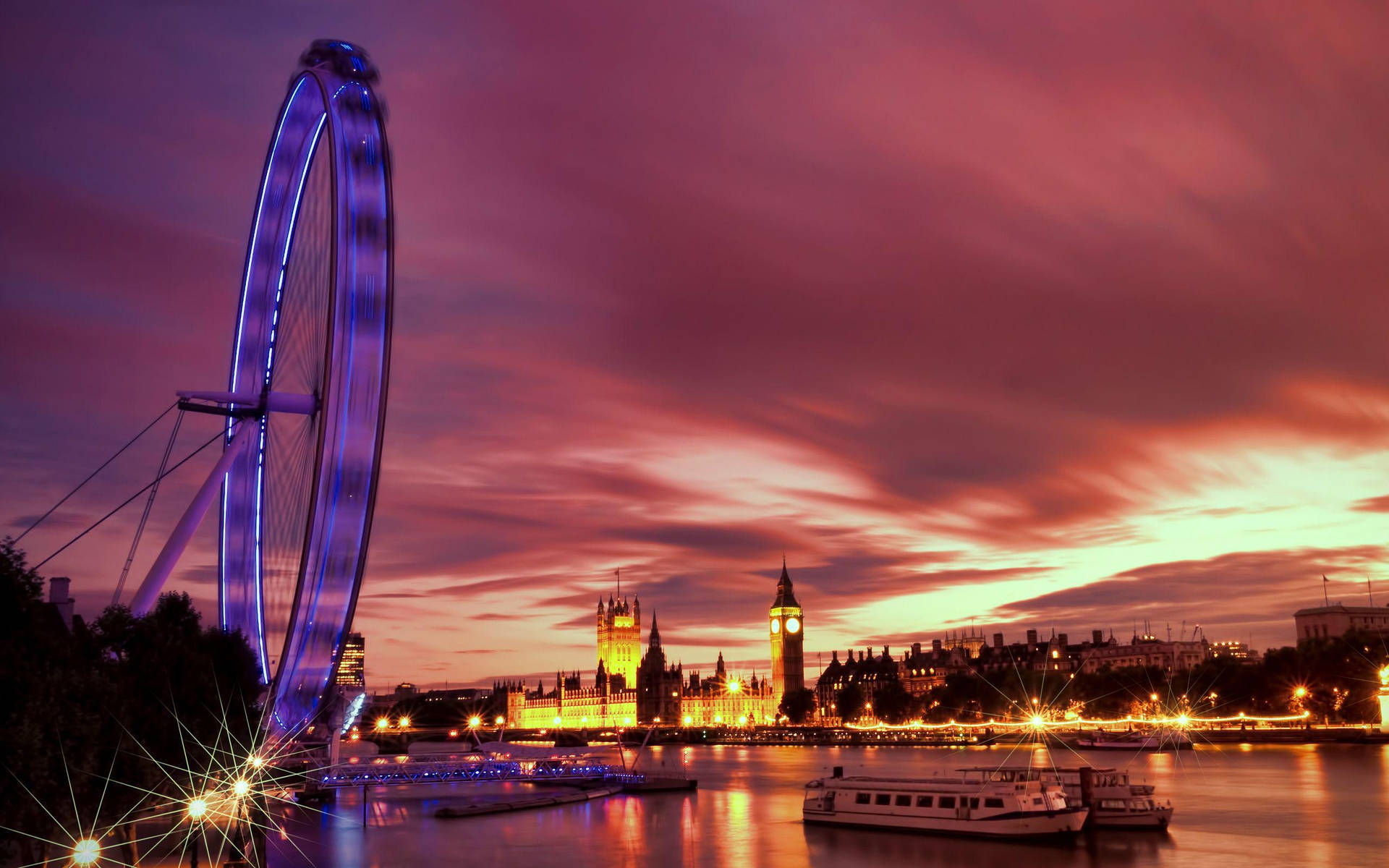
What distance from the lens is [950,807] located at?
4503cm

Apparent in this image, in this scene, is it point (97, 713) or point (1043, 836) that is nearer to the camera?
point (97, 713)

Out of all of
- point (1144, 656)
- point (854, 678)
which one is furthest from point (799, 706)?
point (1144, 656)

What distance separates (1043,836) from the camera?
42344 mm

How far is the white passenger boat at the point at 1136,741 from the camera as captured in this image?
9938 cm

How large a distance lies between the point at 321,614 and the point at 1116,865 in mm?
26007

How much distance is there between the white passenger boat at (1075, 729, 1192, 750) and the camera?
326 ft

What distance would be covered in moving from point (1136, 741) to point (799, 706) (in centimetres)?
7858

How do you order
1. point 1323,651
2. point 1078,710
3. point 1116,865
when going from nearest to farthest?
point 1116,865 < point 1323,651 < point 1078,710

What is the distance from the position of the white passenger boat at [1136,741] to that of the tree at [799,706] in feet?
219

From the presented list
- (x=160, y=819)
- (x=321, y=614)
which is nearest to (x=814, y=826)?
(x=160, y=819)

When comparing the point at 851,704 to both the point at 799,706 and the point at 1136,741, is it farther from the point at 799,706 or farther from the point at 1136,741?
the point at 1136,741

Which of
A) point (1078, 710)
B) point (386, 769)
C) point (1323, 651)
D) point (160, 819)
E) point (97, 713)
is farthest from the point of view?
point (1078, 710)

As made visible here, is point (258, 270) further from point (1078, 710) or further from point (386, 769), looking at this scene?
point (1078, 710)

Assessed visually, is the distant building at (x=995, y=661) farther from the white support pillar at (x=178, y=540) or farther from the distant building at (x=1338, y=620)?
the white support pillar at (x=178, y=540)
